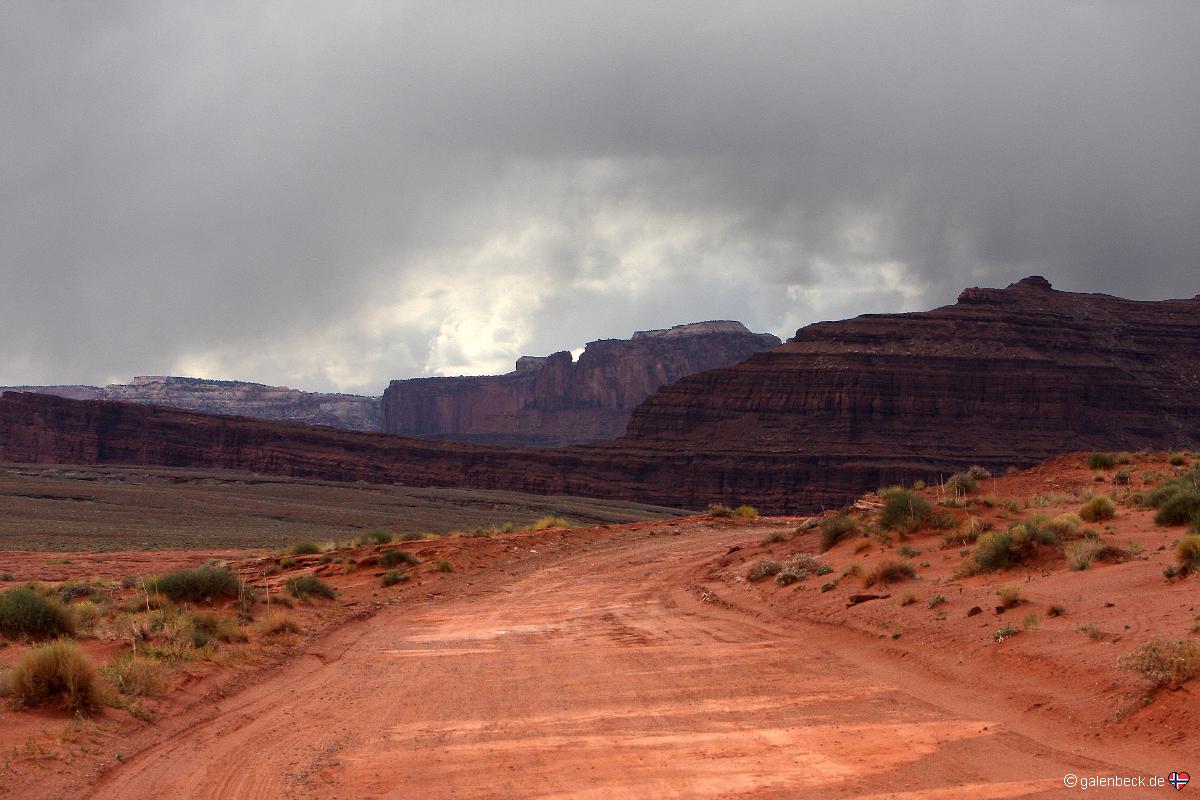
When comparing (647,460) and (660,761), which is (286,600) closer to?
(660,761)

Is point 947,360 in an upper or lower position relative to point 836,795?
upper

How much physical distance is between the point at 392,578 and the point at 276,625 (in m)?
7.84

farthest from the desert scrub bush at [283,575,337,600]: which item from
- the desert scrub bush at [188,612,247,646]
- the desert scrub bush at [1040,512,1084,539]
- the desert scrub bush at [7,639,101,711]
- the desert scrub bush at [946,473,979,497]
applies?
the desert scrub bush at [946,473,979,497]

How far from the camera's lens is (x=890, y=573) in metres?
17.1

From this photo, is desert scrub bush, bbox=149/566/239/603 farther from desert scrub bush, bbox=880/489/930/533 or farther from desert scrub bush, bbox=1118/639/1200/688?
desert scrub bush, bbox=1118/639/1200/688

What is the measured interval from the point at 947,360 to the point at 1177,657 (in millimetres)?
120338

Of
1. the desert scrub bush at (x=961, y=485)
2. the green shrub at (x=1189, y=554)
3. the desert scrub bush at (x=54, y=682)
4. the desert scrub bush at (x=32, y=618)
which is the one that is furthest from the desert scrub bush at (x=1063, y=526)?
the desert scrub bush at (x=32, y=618)

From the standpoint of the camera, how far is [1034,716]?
376 inches

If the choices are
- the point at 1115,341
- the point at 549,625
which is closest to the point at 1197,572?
the point at 549,625

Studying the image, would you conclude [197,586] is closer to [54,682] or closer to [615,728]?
[54,682]

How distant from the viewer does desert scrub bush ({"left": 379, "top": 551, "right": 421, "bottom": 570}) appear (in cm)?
2655

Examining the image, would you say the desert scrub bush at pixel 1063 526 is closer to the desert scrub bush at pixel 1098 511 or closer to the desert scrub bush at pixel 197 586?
the desert scrub bush at pixel 1098 511

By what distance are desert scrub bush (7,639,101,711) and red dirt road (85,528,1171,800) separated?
3.27 ft

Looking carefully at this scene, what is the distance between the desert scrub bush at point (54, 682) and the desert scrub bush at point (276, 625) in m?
5.57
